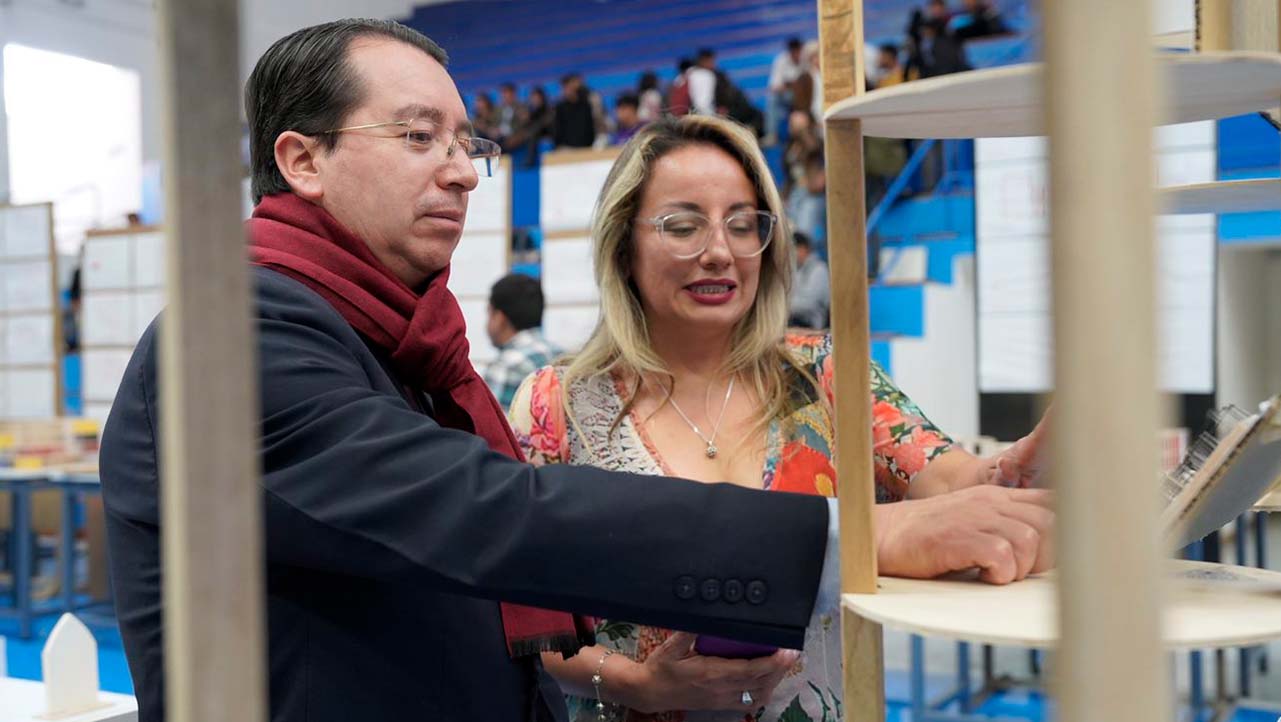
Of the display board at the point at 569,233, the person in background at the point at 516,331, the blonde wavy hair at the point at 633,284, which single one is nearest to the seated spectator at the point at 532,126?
the display board at the point at 569,233

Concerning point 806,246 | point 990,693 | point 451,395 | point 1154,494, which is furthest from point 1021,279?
point 1154,494

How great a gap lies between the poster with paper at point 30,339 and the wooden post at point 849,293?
832 centimetres

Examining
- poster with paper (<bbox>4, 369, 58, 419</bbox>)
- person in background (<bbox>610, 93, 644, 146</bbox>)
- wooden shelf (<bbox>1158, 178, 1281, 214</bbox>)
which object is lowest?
poster with paper (<bbox>4, 369, 58, 419</bbox>)

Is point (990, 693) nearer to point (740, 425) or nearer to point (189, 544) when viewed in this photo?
point (740, 425)

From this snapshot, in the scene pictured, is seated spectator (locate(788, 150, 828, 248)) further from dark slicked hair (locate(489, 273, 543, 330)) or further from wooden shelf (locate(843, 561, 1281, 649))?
wooden shelf (locate(843, 561, 1281, 649))

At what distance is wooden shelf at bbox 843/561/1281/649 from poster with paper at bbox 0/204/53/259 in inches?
318

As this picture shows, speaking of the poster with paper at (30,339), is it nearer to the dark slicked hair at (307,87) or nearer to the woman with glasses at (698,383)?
the woman with glasses at (698,383)

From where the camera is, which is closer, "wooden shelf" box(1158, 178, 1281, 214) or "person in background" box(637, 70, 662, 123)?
"wooden shelf" box(1158, 178, 1281, 214)

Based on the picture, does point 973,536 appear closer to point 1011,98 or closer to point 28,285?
point 1011,98

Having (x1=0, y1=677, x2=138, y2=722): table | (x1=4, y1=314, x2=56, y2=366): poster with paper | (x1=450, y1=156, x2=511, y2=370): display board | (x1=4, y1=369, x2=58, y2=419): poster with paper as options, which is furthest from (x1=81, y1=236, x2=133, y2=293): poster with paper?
(x1=0, y1=677, x2=138, y2=722): table

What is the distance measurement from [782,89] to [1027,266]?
2.98 m

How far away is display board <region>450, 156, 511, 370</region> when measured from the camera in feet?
25.6

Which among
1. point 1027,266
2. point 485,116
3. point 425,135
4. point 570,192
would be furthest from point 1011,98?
point 485,116

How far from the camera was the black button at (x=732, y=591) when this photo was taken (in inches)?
39.8
